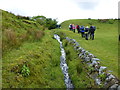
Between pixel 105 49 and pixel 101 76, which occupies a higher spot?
pixel 105 49

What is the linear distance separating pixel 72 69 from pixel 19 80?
4.14 metres

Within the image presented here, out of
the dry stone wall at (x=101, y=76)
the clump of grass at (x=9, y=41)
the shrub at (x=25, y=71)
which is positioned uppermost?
the clump of grass at (x=9, y=41)

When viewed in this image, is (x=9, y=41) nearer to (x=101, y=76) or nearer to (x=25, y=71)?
(x=25, y=71)

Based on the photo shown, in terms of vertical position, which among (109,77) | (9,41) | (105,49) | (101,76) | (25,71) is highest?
(9,41)

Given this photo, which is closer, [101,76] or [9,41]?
[101,76]

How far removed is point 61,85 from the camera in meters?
7.45

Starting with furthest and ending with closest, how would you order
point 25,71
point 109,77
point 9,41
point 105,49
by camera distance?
1. point 105,49
2. point 9,41
3. point 25,71
4. point 109,77

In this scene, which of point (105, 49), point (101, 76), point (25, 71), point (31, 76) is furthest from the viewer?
point (105, 49)

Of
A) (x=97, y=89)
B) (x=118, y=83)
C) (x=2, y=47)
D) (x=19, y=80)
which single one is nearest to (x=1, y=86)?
(x=19, y=80)

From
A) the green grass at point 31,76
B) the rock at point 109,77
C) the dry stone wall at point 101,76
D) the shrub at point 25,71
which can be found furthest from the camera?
the shrub at point 25,71

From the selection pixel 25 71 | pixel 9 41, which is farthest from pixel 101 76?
pixel 9 41

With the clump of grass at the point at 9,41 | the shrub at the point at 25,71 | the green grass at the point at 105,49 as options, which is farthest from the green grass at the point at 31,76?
the green grass at the point at 105,49

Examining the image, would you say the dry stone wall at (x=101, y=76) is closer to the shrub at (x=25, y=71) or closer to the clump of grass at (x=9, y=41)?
the shrub at (x=25, y=71)

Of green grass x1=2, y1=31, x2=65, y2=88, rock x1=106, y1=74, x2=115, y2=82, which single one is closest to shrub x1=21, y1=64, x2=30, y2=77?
green grass x1=2, y1=31, x2=65, y2=88
